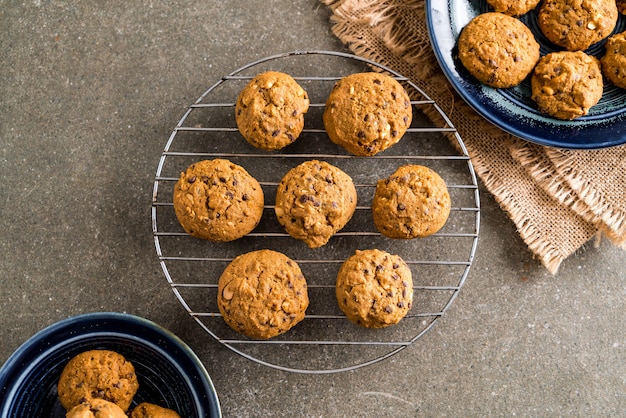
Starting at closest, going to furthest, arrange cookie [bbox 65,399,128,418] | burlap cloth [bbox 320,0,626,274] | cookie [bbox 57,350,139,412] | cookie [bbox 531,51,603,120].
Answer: cookie [bbox 65,399,128,418]
cookie [bbox 57,350,139,412]
cookie [bbox 531,51,603,120]
burlap cloth [bbox 320,0,626,274]

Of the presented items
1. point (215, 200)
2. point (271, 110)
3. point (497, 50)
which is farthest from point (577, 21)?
point (215, 200)

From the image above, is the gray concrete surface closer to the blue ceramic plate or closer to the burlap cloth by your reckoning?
the burlap cloth

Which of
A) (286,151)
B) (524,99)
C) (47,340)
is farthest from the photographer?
(286,151)

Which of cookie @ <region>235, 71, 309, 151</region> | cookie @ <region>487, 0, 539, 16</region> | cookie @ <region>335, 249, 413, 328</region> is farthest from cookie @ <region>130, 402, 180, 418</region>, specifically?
cookie @ <region>487, 0, 539, 16</region>

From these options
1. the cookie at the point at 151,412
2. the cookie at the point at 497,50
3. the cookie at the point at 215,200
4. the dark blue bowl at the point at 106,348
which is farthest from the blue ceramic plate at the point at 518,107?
the cookie at the point at 151,412

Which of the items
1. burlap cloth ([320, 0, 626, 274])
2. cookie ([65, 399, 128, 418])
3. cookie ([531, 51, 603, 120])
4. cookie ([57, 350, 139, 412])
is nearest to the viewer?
cookie ([65, 399, 128, 418])

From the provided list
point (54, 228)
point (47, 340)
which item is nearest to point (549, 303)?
point (47, 340)

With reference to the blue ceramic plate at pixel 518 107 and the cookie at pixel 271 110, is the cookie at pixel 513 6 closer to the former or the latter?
the blue ceramic plate at pixel 518 107

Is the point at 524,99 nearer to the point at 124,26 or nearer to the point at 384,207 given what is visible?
the point at 384,207
